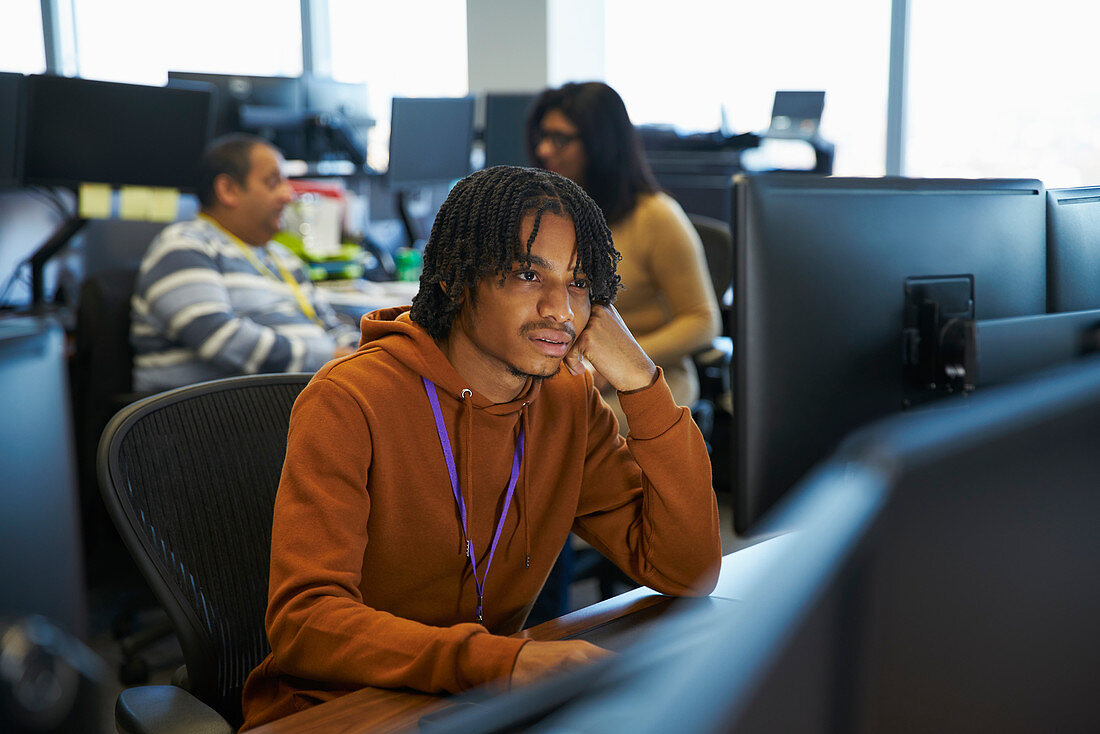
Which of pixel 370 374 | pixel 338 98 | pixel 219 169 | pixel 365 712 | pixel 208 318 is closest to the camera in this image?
pixel 365 712

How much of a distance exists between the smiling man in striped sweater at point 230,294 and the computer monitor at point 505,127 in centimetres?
129

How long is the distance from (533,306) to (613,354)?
4.1 inches

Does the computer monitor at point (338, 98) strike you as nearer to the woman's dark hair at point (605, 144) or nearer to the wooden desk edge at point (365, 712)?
the woman's dark hair at point (605, 144)

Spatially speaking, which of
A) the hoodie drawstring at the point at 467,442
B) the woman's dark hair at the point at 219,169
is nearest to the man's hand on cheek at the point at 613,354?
the hoodie drawstring at the point at 467,442

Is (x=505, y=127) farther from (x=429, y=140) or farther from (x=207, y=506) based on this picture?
(x=207, y=506)

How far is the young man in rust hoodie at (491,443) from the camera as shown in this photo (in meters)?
0.96

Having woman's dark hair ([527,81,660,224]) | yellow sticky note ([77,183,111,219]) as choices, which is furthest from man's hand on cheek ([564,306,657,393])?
yellow sticky note ([77,183,111,219])

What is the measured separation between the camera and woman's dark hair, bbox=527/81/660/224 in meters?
2.18

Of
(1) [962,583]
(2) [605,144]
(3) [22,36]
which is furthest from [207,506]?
(3) [22,36]

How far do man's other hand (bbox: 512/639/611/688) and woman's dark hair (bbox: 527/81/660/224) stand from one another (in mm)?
1473

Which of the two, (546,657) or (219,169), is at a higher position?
(219,169)

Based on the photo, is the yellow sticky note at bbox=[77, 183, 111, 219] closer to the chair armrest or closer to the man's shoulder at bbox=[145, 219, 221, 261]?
the man's shoulder at bbox=[145, 219, 221, 261]

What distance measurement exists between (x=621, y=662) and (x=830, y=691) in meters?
0.07

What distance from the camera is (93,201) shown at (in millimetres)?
2809
